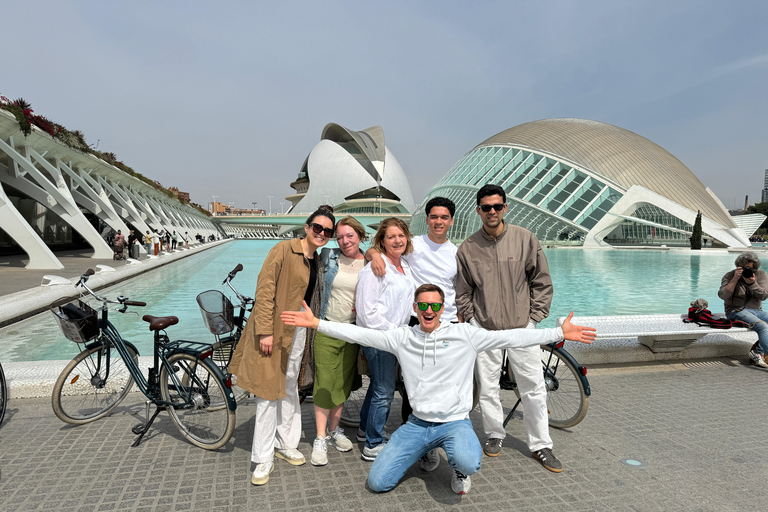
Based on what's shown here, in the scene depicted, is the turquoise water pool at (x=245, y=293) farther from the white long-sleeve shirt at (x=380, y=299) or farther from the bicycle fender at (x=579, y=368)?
the bicycle fender at (x=579, y=368)

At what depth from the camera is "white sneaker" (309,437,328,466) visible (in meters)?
2.60

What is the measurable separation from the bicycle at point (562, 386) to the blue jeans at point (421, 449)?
0.77 meters

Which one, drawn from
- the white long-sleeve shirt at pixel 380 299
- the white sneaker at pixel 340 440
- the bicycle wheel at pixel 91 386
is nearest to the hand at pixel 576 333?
the white long-sleeve shirt at pixel 380 299

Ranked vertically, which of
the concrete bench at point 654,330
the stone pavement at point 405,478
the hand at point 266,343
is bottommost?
the stone pavement at point 405,478

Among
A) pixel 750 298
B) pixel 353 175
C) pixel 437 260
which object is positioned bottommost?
pixel 750 298

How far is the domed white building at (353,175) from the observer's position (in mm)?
75062

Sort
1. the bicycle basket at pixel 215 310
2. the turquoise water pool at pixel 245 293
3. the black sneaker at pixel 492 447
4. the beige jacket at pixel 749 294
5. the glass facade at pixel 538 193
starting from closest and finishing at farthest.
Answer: the black sneaker at pixel 492 447 → the bicycle basket at pixel 215 310 → the beige jacket at pixel 749 294 → the turquoise water pool at pixel 245 293 → the glass facade at pixel 538 193

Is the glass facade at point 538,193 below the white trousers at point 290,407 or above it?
above

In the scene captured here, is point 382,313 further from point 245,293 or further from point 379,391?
point 245,293

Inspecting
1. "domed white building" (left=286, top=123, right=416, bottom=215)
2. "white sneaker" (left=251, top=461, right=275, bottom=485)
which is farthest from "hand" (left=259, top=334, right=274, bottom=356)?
"domed white building" (left=286, top=123, right=416, bottom=215)

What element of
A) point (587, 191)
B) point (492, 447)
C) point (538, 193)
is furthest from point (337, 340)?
point (587, 191)

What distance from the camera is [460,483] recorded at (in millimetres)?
2326

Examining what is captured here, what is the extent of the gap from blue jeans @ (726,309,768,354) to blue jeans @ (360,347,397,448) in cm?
401

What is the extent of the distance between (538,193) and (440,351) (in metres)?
29.9
